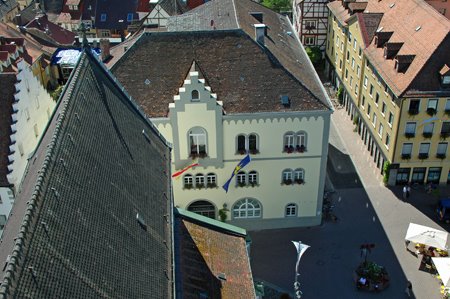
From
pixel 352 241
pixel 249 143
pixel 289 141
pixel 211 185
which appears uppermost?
pixel 289 141

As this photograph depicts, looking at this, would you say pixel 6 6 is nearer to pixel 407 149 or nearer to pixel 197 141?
pixel 197 141

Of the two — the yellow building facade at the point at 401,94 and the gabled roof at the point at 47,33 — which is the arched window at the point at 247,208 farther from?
the gabled roof at the point at 47,33

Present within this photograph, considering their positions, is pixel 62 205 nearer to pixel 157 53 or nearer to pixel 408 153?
pixel 157 53

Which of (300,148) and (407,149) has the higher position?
(300,148)

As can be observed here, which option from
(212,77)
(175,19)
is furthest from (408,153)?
(175,19)

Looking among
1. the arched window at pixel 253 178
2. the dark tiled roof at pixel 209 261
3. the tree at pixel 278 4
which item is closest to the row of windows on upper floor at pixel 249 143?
the arched window at pixel 253 178

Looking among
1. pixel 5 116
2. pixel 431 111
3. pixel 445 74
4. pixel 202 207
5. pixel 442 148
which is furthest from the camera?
Result: pixel 442 148

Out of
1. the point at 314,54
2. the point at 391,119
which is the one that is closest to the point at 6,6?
the point at 314,54
